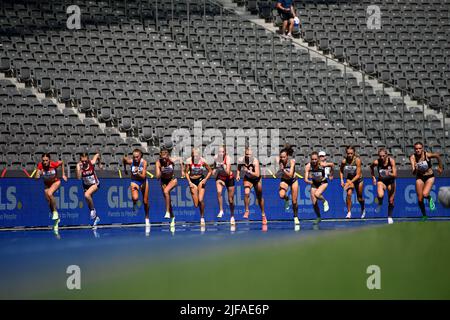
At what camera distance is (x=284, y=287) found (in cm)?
1283

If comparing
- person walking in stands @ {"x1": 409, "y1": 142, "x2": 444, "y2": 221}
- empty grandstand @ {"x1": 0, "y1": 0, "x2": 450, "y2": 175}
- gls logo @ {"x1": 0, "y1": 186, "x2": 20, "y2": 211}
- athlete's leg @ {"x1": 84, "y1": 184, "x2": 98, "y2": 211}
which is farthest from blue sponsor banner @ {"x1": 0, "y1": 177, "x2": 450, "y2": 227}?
person walking in stands @ {"x1": 409, "y1": 142, "x2": 444, "y2": 221}

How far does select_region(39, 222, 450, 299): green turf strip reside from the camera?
12.7 meters

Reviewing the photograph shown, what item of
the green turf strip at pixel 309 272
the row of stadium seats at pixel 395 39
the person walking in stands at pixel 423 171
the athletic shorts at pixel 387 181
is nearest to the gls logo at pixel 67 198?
the athletic shorts at pixel 387 181

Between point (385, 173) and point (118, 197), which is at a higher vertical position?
point (385, 173)

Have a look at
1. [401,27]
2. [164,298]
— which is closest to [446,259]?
[164,298]

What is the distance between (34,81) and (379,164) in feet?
43.2

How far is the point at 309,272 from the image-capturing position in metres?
13.0

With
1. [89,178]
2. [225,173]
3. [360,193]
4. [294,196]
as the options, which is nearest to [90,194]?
[89,178]

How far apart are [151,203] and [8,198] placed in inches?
183

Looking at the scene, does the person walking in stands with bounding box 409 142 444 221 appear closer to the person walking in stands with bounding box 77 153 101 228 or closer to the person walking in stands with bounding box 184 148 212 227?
the person walking in stands with bounding box 184 148 212 227

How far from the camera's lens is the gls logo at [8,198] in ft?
91.4

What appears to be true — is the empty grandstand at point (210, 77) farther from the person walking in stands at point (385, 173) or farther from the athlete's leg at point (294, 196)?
the athlete's leg at point (294, 196)

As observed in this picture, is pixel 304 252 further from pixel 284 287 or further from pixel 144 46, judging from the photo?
pixel 144 46

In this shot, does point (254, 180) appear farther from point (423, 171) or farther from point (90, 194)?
point (423, 171)
